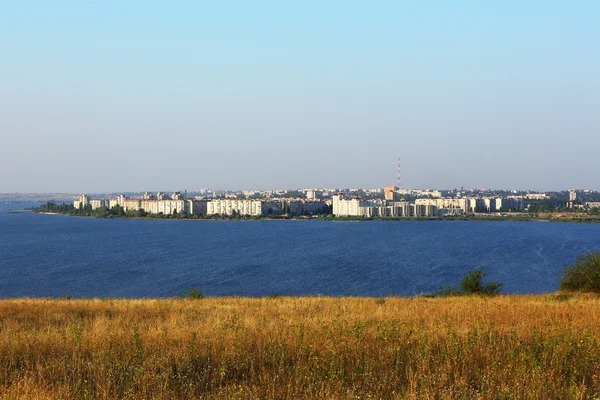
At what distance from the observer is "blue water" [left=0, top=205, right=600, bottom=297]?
117 feet

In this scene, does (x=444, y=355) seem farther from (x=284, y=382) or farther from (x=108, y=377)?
(x=108, y=377)

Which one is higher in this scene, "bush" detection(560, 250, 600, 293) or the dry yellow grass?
the dry yellow grass

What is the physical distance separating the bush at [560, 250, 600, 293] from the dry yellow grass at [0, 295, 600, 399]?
10.4 metres

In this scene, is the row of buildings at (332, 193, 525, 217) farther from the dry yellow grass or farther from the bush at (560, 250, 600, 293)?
the dry yellow grass

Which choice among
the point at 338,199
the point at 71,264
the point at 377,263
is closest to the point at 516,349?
the point at 377,263

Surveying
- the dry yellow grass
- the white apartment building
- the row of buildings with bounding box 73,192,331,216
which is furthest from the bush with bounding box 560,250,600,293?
the white apartment building

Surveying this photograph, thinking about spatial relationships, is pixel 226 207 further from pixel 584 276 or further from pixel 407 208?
pixel 584 276

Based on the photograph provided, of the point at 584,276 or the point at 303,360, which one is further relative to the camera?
the point at 584,276

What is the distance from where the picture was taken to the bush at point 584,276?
57.2 feet

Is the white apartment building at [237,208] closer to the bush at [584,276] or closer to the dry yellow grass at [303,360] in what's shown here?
the bush at [584,276]

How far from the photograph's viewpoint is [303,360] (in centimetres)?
564

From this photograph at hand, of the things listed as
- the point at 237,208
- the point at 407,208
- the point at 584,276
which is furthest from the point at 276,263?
the point at 407,208

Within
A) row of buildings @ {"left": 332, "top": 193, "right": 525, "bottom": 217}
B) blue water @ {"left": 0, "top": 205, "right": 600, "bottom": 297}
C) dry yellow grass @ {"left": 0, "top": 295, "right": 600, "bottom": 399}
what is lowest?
blue water @ {"left": 0, "top": 205, "right": 600, "bottom": 297}

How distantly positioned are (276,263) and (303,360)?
42.9 meters
